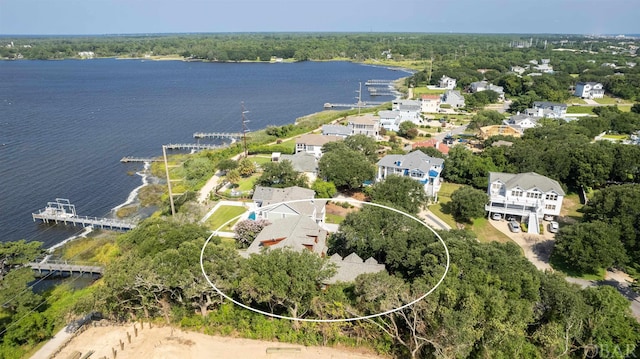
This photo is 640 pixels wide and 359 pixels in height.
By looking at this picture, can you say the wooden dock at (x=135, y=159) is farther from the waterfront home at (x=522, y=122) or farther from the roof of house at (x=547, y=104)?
the roof of house at (x=547, y=104)

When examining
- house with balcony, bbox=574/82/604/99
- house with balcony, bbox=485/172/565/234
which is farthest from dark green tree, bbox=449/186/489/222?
house with balcony, bbox=574/82/604/99

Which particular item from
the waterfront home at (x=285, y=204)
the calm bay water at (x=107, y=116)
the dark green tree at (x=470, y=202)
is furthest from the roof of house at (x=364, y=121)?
the dark green tree at (x=470, y=202)

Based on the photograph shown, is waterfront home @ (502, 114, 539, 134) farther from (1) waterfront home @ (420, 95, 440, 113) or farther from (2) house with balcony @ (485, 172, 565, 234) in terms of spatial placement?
(2) house with balcony @ (485, 172, 565, 234)

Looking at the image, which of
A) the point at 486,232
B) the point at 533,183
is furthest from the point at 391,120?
the point at 486,232

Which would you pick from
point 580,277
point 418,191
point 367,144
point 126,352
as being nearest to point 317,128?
point 367,144

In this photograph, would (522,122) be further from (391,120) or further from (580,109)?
(580,109)

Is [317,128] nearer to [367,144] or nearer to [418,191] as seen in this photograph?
[367,144]
